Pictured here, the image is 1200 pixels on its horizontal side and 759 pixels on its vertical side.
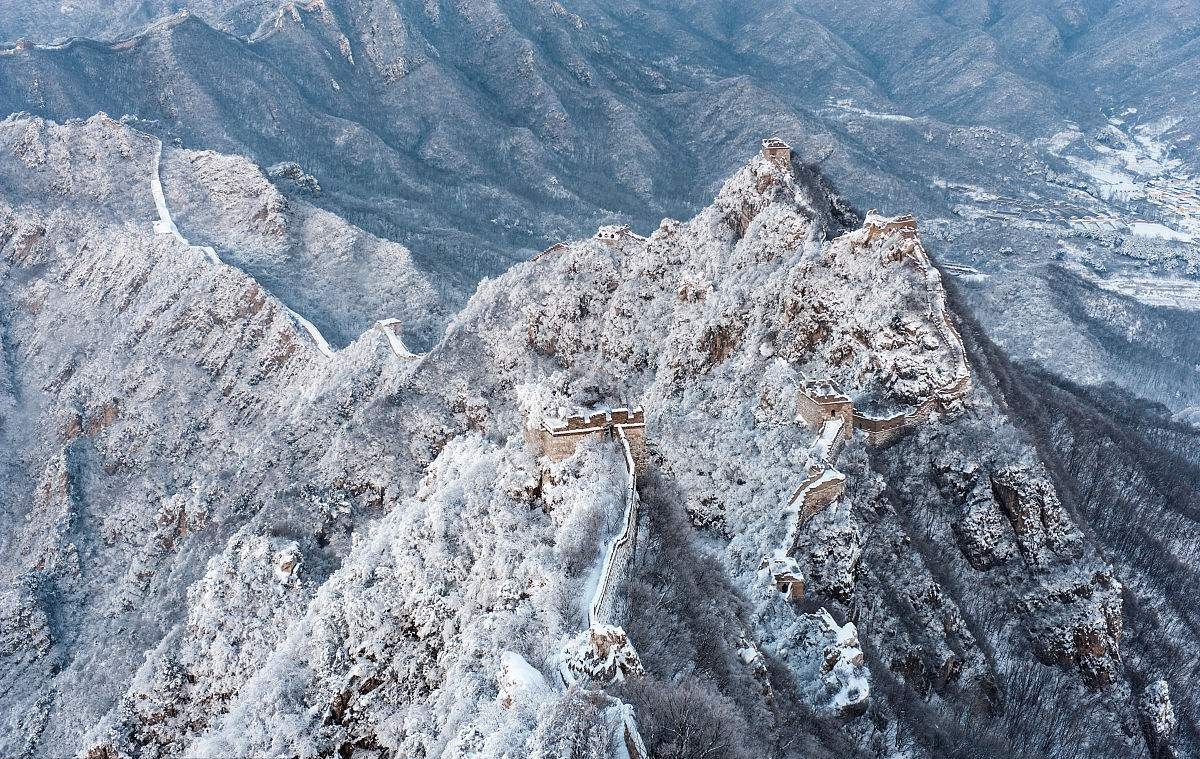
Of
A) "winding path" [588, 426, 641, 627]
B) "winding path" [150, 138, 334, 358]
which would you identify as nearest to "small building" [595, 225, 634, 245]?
"winding path" [150, 138, 334, 358]

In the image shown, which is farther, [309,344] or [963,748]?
[309,344]

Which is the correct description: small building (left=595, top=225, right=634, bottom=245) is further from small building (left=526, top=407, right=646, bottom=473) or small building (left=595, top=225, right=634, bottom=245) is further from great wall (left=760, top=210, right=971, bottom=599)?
small building (left=526, top=407, right=646, bottom=473)

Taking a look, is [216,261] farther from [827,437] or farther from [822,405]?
[827,437]

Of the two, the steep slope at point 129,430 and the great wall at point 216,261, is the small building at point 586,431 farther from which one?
the great wall at point 216,261

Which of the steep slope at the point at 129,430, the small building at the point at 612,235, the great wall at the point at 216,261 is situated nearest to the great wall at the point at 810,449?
the steep slope at the point at 129,430

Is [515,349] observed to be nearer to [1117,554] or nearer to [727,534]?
[727,534]

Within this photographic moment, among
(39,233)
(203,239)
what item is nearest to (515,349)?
(203,239)
